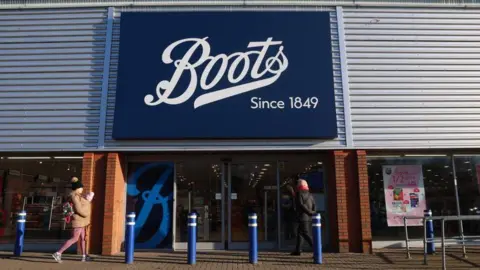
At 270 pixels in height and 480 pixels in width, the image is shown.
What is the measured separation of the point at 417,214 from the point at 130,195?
24.7 ft

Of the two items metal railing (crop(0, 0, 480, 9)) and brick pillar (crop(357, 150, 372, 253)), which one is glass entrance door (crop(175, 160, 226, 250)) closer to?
brick pillar (crop(357, 150, 372, 253))

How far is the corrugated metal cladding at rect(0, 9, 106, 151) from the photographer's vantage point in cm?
1067

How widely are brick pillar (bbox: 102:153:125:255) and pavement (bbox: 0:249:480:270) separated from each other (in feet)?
1.48

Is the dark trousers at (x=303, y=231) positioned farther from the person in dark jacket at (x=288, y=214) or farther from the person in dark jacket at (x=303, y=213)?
the person in dark jacket at (x=288, y=214)

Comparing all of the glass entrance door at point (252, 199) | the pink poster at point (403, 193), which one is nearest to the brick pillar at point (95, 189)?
the glass entrance door at point (252, 199)

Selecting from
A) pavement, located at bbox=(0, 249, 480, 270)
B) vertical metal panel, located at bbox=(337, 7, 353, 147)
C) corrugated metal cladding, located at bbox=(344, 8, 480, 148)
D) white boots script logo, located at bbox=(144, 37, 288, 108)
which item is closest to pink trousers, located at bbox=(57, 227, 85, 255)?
pavement, located at bbox=(0, 249, 480, 270)

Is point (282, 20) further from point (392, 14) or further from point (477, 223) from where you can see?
point (477, 223)

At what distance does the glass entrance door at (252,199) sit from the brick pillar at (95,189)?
10.6ft

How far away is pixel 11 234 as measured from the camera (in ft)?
36.7

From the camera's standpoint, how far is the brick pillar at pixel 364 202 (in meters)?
10.2

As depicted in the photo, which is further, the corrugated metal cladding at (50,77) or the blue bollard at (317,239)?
the corrugated metal cladding at (50,77)

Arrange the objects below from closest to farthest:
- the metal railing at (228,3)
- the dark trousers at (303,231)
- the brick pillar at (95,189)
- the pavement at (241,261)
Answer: the pavement at (241,261)
the dark trousers at (303,231)
the brick pillar at (95,189)
the metal railing at (228,3)

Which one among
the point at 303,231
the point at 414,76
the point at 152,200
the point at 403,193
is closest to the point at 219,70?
the point at 152,200

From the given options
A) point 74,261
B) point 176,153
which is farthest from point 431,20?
point 74,261
